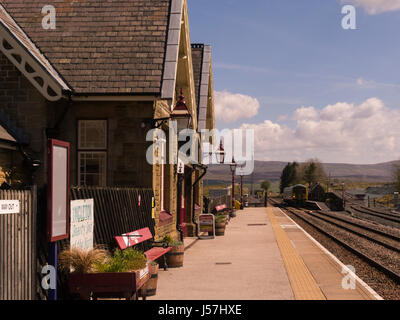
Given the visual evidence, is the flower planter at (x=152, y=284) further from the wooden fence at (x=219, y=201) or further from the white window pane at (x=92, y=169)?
the wooden fence at (x=219, y=201)

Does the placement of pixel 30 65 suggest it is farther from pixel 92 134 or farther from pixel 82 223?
pixel 82 223

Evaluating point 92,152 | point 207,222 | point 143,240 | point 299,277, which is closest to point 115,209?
point 143,240

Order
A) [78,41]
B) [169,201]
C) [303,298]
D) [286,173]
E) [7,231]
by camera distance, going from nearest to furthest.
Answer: [7,231] < [303,298] < [78,41] < [169,201] < [286,173]

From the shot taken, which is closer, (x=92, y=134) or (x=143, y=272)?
(x=143, y=272)

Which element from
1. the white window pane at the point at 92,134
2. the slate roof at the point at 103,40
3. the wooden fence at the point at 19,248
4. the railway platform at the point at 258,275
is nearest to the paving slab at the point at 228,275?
the railway platform at the point at 258,275

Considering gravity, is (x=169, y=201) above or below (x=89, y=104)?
below

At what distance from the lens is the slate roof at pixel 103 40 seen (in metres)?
12.7

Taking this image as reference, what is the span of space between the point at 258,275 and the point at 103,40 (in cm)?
716

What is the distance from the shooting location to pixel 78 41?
1384 cm

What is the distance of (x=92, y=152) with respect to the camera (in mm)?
13109

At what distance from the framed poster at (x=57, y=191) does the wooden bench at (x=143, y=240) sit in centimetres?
272

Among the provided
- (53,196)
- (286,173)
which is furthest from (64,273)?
(286,173)
